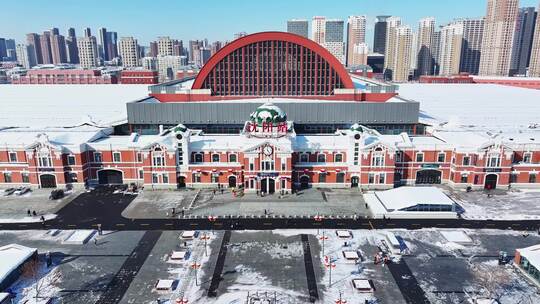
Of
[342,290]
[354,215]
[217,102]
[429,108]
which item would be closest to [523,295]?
[342,290]

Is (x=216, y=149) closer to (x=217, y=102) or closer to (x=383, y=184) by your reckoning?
(x=217, y=102)

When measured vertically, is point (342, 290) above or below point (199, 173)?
below

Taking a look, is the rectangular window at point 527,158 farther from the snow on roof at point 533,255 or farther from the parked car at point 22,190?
the parked car at point 22,190

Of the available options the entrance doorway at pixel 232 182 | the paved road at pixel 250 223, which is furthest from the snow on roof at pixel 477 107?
the entrance doorway at pixel 232 182

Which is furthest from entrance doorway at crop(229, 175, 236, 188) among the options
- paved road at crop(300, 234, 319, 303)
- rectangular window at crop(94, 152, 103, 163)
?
rectangular window at crop(94, 152, 103, 163)

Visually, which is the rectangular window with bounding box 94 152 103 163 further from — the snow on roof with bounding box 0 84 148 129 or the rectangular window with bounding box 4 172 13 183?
the rectangular window with bounding box 4 172 13 183

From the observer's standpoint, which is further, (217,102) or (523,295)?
(217,102)

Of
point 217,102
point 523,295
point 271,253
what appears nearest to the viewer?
point 523,295
